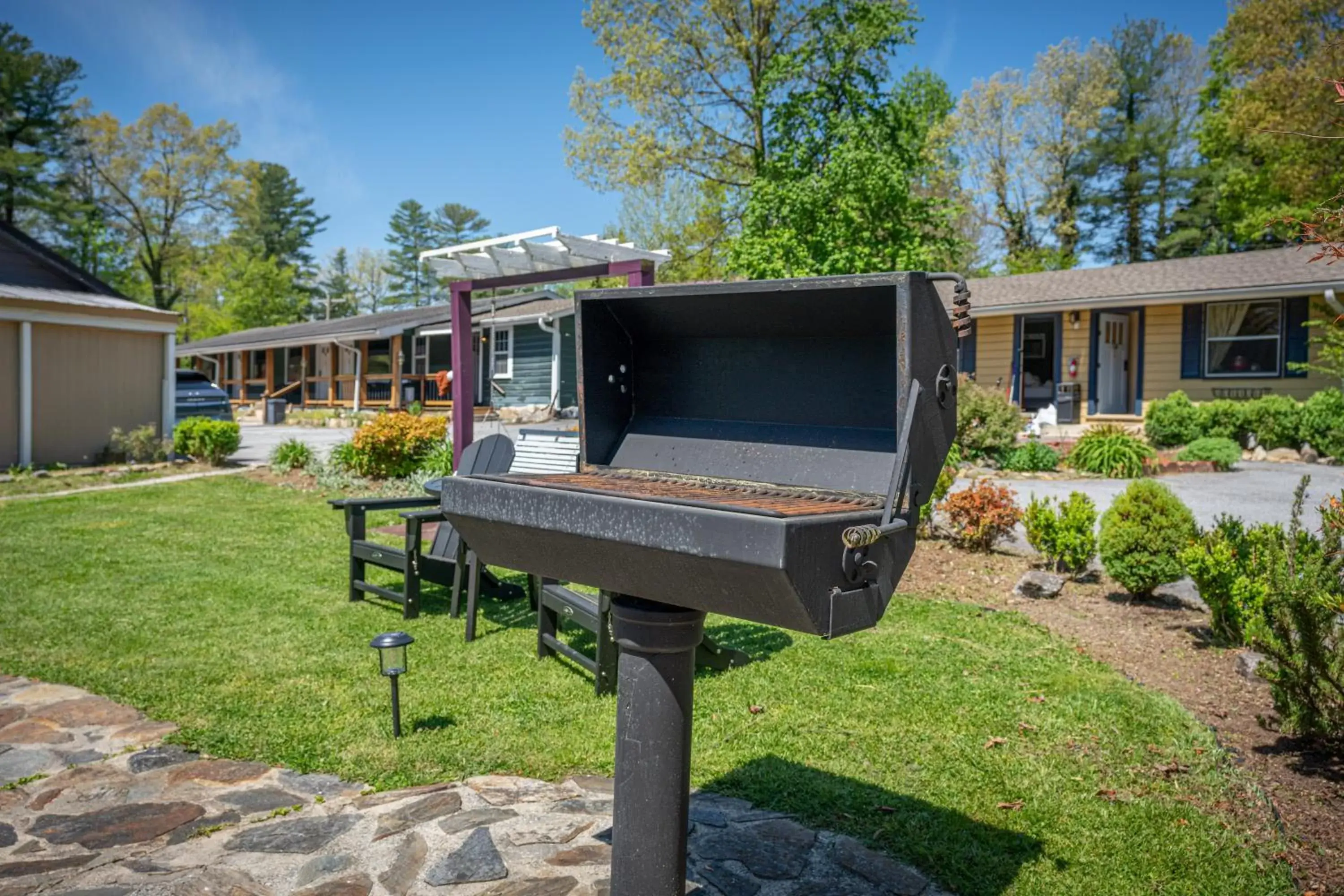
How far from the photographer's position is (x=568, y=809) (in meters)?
2.88

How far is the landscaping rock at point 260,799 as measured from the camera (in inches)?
115

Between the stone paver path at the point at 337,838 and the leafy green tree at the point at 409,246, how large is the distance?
55.2 metres

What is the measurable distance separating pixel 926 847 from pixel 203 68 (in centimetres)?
3896

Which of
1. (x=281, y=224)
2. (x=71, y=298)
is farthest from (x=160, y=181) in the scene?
(x=71, y=298)

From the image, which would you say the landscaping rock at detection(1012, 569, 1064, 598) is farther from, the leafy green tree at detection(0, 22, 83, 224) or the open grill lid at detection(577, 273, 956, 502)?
the leafy green tree at detection(0, 22, 83, 224)

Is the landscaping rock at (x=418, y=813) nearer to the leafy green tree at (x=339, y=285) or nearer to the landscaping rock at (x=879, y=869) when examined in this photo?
the landscaping rock at (x=879, y=869)

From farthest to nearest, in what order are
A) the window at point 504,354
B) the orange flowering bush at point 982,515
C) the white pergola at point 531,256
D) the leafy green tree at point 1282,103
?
the window at point 504,354 < the leafy green tree at point 1282,103 < the white pergola at point 531,256 < the orange flowering bush at point 982,515

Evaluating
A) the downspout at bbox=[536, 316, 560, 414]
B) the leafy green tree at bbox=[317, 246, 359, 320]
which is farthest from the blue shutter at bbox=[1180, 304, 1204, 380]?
the leafy green tree at bbox=[317, 246, 359, 320]

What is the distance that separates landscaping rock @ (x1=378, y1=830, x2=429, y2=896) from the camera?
242 cm

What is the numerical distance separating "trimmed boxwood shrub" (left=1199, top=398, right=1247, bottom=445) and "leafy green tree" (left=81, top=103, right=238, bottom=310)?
36981 mm

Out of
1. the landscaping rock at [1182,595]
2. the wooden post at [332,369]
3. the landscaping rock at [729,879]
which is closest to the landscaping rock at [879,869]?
the landscaping rock at [729,879]

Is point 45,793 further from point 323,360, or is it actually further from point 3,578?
point 323,360

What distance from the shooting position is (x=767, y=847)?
2658 mm

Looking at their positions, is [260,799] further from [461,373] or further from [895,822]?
[461,373]
